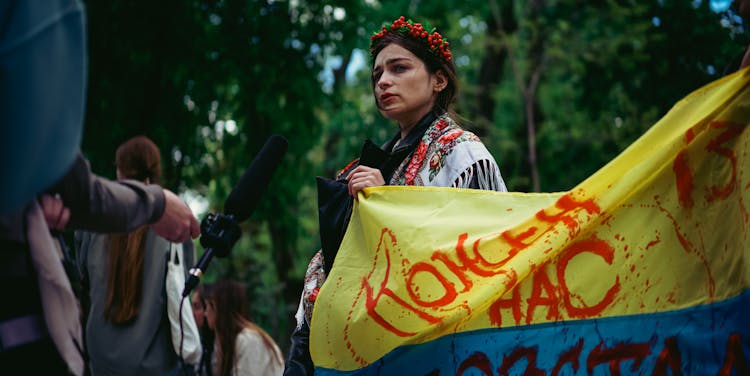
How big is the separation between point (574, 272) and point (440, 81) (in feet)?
4.14

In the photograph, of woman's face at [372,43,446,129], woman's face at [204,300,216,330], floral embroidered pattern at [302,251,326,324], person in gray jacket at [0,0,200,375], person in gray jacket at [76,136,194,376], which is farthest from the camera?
woman's face at [204,300,216,330]

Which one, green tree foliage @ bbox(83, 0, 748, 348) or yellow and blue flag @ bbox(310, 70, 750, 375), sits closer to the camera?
yellow and blue flag @ bbox(310, 70, 750, 375)

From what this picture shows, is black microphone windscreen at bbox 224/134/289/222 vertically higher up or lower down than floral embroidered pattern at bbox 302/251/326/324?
higher up

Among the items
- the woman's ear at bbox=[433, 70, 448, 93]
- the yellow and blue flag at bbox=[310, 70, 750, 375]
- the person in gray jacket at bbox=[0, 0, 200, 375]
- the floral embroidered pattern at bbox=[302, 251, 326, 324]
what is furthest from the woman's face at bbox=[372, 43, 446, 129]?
the person in gray jacket at bbox=[0, 0, 200, 375]

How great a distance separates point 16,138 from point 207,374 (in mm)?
3874

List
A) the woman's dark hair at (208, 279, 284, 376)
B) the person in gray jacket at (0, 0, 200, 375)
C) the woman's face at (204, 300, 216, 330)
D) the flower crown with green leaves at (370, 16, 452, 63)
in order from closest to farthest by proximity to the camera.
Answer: the person in gray jacket at (0, 0, 200, 375) → the flower crown with green leaves at (370, 16, 452, 63) → the woman's dark hair at (208, 279, 284, 376) → the woman's face at (204, 300, 216, 330)

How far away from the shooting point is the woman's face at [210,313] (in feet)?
20.2

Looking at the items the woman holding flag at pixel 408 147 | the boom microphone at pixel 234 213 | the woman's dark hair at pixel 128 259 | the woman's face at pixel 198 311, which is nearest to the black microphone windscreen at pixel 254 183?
the boom microphone at pixel 234 213

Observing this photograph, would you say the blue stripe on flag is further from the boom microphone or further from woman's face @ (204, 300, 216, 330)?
woman's face @ (204, 300, 216, 330)

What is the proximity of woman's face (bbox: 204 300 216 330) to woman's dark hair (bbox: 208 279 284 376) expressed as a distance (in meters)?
0.02

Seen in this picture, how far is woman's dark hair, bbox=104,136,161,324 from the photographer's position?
4.91m

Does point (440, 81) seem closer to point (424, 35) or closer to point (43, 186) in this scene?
point (424, 35)

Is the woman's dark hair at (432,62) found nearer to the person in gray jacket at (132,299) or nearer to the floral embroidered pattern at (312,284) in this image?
the floral embroidered pattern at (312,284)

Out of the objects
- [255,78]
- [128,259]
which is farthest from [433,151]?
[255,78]
